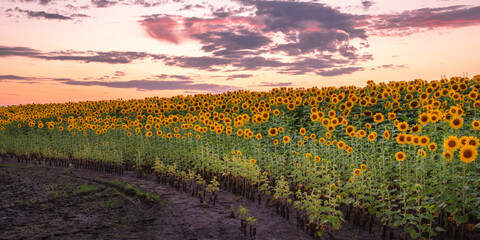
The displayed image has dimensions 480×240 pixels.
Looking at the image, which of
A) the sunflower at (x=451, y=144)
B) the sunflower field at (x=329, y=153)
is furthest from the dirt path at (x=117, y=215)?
the sunflower at (x=451, y=144)

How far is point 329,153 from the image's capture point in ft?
29.3

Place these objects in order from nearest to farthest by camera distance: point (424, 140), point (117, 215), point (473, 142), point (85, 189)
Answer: point (473, 142) → point (424, 140) → point (117, 215) → point (85, 189)

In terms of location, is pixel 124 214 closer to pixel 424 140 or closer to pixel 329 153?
pixel 329 153

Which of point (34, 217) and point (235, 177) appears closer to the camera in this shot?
point (34, 217)

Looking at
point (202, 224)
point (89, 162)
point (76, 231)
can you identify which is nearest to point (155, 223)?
point (202, 224)

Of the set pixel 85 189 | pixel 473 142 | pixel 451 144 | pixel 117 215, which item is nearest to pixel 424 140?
pixel 451 144

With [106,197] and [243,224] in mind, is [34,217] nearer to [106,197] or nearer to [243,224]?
[106,197]

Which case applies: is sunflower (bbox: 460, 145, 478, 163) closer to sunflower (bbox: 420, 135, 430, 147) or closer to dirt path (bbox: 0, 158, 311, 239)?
sunflower (bbox: 420, 135, 430, 147)

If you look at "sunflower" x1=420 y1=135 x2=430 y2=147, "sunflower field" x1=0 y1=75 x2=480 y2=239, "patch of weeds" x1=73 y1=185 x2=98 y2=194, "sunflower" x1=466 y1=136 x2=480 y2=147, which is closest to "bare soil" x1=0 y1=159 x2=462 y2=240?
"patch of weeds" x1=73 y1=185 x2=98 y2=194

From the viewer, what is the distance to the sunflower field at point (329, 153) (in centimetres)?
612

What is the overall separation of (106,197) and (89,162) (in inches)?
200

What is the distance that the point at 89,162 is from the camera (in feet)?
43.6

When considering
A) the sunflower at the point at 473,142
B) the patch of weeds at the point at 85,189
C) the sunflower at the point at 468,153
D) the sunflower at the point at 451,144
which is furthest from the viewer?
the patch of weeds at the point at 85,189

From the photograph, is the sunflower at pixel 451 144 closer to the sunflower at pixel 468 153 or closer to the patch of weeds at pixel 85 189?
the sunflower at pixel 468 153
